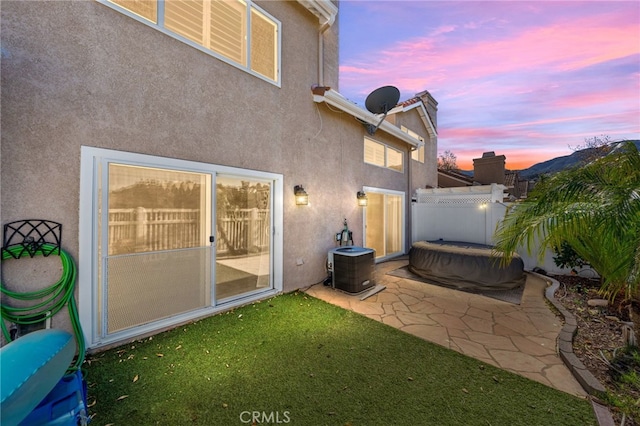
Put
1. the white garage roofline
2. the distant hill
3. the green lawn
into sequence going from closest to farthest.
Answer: the green lawn → the distant hill → the white garage roofline

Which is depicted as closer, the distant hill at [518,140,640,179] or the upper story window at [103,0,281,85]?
the upper story window at [103,0,281,85]

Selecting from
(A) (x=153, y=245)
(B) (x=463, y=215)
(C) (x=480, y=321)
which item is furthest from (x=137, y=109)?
(B) (x=463, y=215)

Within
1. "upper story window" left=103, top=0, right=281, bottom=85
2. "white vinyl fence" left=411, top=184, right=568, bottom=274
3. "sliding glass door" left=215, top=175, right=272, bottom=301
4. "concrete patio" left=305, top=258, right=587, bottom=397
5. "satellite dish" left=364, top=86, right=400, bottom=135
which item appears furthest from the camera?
"white vinyl fence" left=411, top=184, right=568, bottom=274

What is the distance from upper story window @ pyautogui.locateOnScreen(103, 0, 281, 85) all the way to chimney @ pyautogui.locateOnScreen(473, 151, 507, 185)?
626 inches

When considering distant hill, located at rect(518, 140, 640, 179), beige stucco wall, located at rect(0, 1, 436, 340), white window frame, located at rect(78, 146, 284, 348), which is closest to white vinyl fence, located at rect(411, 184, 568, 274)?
distant hill, located at rect(518, 140, 640, 179)

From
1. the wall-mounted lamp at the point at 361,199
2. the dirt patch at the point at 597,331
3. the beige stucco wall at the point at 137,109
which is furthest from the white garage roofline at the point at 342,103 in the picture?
the dirt patch at the point at 597,331

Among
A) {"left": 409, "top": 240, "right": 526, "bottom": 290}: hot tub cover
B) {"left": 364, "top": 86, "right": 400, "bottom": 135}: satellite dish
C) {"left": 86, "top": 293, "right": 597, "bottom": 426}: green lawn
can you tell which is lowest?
{"left": 86, "top": 293, "right": 597, "bottom": 426}: green lawn

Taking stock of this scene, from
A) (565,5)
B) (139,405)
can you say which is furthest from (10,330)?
(565,5)

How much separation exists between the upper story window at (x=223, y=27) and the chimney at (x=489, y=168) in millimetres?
15902

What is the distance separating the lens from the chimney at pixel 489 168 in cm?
→ 1589

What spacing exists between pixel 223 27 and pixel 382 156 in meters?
6.75

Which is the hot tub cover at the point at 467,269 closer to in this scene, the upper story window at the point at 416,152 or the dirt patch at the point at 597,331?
the dirt patch at the point at 597,331

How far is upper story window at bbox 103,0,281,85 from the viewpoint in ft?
13.4

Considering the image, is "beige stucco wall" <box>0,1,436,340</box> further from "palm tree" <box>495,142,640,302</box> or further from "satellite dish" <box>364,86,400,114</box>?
"palm tree" <box>495,142,640,302</box>
